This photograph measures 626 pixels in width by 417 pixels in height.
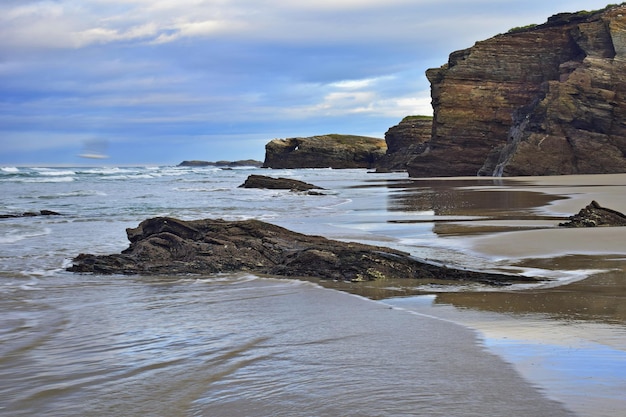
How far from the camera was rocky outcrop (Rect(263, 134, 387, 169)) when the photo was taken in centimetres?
10012

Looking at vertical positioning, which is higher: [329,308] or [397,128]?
[397,128]

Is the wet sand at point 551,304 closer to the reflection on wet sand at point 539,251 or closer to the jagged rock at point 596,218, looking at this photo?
the reflection on wet sand at point 539,251

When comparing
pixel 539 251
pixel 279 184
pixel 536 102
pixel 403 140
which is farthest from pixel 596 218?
pixel 403 140

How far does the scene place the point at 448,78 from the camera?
51188 mm

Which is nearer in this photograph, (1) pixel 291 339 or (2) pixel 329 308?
(1) pixel 291 339

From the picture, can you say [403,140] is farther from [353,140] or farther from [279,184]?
[279,184]

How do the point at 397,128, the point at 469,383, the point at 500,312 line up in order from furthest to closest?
the point at 397,128, the point at 500,312, the point at 469,383

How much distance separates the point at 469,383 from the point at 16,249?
980 centimetres

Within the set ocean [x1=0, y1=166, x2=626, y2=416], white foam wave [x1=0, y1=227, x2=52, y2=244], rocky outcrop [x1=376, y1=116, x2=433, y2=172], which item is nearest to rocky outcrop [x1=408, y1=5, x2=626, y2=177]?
rocky outcrop [x1=376, y1=116, x2=433, y2=172]

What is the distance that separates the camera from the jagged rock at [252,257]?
7348 mm

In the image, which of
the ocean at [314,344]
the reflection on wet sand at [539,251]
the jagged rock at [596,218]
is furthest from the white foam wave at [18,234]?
the jagged rock at [596,218]

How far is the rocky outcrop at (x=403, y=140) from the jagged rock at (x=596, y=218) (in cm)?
6182

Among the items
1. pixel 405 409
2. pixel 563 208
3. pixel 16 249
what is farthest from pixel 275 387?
pixel 563 208

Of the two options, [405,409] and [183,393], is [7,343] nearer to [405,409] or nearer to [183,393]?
[183,393]
